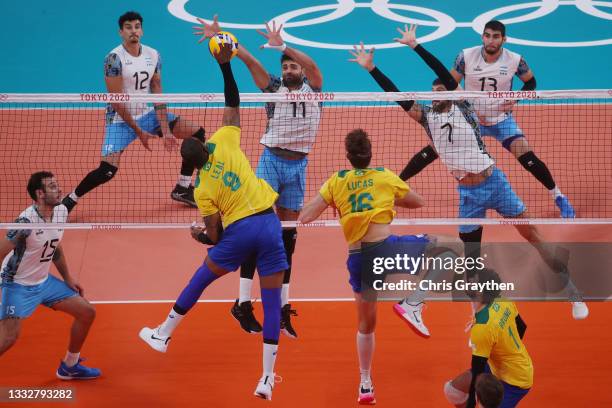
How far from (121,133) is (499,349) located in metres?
7.34

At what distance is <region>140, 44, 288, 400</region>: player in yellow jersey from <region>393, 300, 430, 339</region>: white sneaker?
152cm

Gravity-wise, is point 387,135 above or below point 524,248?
above

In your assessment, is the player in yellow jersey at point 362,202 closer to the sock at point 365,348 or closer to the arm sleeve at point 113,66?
the sock at point 365,348

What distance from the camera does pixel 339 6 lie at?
71.4 feet

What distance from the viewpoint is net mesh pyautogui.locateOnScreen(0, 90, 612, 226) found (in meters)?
14.8

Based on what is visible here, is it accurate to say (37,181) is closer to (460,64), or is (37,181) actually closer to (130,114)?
(130,114)

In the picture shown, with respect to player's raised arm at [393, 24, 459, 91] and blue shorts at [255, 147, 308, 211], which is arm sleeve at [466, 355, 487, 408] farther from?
player's raised arm at [393, 24, 459, 91]

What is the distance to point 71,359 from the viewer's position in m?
10.0

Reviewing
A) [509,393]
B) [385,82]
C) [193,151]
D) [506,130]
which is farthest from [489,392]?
[506,130]

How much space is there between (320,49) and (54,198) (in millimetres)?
11015

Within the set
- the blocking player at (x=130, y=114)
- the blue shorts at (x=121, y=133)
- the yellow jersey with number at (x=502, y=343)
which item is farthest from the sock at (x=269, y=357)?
the blue shorts at (x=121, y=133)

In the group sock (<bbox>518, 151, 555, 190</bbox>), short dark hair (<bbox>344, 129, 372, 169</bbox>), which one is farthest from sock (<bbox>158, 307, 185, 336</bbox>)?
sock (<bbox>518, 151, 555, 190</bbox>)

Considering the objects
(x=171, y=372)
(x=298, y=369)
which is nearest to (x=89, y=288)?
(x=171, y=372)

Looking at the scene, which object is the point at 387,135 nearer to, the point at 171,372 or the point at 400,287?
the point at 400,287
